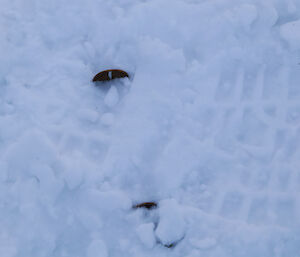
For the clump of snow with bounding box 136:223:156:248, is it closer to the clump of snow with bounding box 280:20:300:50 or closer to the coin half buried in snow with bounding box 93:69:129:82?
the coin half buried in snow with bounding box 93:69:129:82

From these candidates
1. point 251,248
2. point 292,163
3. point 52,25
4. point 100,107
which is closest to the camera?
point 251,248

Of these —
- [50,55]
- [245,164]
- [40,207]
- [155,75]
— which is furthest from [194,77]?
[40,207]

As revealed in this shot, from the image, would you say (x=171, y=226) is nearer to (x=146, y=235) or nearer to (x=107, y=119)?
(x=146, y=235)

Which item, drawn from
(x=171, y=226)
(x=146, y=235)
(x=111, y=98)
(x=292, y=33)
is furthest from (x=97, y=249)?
(x=292, y=33)

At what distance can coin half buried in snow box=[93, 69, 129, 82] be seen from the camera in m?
1.62

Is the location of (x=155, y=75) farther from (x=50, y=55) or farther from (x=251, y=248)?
(x=251, y=248)

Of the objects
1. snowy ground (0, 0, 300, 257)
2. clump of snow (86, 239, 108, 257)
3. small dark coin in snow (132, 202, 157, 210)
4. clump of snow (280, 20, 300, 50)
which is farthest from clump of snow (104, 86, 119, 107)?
clump of snow (280, 20, 300, 50)

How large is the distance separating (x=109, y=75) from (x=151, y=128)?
339 mm

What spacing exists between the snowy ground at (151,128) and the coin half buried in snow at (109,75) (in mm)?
49

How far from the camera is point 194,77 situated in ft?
5.32

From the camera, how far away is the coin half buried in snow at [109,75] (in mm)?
1625

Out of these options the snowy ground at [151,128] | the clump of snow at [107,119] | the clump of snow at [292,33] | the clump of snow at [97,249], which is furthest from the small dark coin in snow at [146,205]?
the clump of snow at [292,33]

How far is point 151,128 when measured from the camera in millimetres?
1549

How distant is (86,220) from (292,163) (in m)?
0.92
